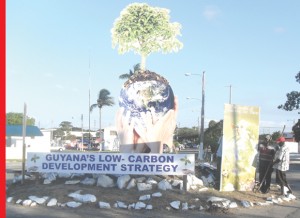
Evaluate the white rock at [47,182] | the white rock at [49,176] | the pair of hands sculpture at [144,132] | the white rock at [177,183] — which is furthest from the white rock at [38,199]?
the pair of hands sculpture at [144,132]

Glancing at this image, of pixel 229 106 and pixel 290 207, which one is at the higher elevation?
pixel 229 106

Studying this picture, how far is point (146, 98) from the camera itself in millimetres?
15086

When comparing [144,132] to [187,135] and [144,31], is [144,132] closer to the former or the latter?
[144,31]

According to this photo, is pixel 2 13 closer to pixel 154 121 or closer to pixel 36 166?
pixel 36 166

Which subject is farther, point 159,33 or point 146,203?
point 159,33

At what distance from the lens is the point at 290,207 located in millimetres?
10953

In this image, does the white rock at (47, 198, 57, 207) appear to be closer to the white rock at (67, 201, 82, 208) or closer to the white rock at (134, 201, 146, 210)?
the white rock at (67, 201, 82, 208)

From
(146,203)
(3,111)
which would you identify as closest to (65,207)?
(146,203)

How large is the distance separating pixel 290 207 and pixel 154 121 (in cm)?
558

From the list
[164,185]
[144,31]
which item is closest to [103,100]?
[144,31]

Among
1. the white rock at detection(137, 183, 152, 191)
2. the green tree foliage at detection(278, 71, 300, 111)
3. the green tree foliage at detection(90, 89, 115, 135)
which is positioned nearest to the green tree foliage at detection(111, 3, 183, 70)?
the white rock at detection(137, 183, 152, 191)

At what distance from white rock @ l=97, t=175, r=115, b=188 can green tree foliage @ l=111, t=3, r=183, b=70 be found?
5.84m

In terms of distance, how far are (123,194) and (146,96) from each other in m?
4.66

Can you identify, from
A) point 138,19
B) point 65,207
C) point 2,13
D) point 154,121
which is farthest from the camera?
point 138,19
